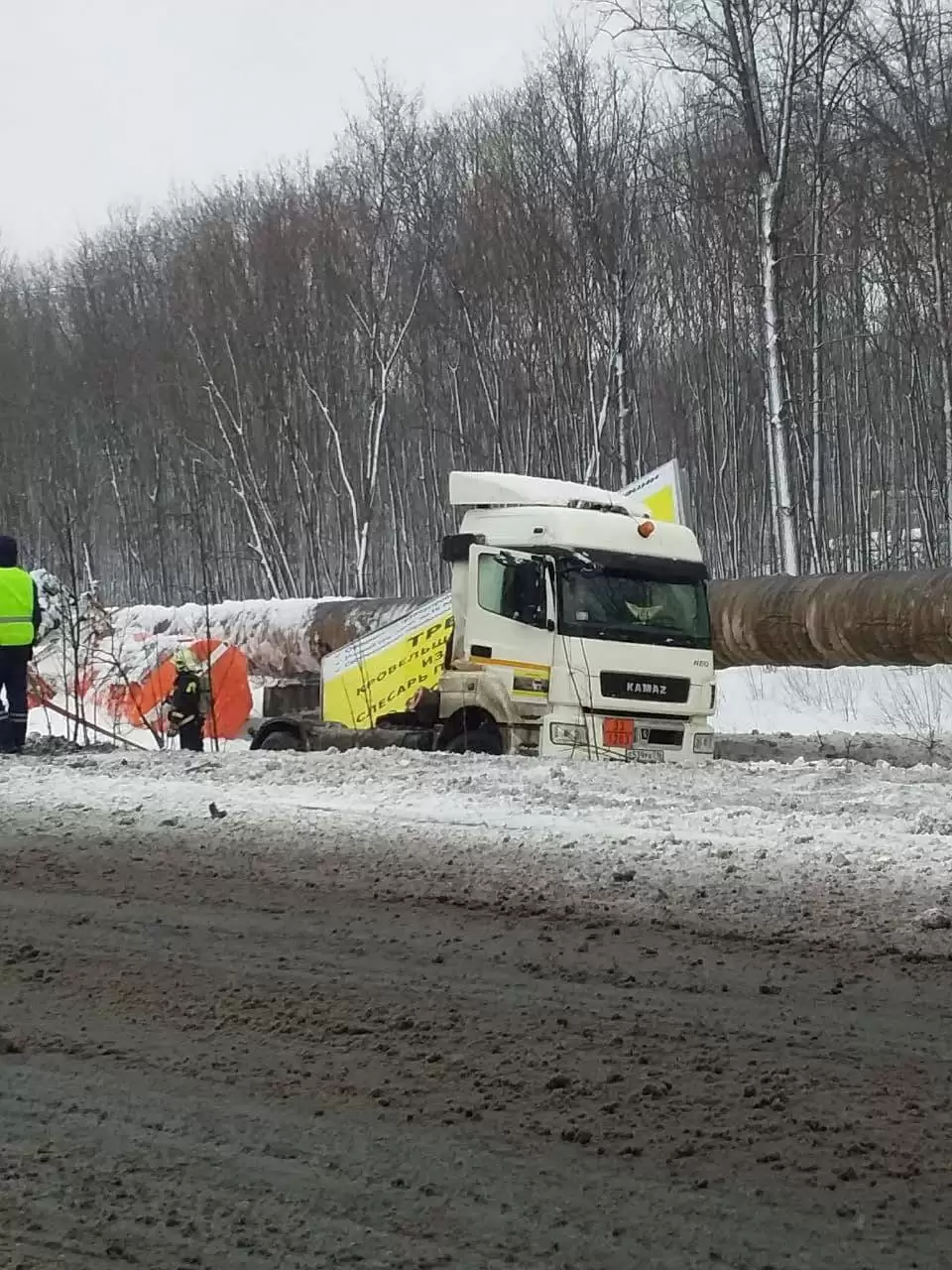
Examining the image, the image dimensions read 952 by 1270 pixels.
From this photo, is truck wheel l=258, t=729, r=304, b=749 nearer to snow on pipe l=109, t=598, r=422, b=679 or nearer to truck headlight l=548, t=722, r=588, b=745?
truck headlight l=548, t=722, r=588, b=745

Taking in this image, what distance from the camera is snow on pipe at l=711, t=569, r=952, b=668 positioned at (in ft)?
62.5

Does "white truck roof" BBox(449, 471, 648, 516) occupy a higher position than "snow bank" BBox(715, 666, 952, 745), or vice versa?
"white truck roof" BBox(449, 471, 648, 516)

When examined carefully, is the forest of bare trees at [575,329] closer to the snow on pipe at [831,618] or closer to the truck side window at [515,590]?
the snow on pipe at [831,618]

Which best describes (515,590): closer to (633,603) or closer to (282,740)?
(633,603)

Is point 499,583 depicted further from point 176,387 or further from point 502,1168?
point 176,387

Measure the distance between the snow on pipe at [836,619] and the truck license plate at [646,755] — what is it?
655 centimetres

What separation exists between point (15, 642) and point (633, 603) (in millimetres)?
6106

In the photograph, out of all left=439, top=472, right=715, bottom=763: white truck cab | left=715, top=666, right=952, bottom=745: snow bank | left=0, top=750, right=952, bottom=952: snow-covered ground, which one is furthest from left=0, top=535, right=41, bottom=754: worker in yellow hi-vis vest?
left=715, top=666, right=952, bottom=745: snow bank

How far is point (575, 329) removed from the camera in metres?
33.6

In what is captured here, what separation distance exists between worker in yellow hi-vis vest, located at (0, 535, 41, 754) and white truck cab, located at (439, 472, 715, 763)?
4.16 meters

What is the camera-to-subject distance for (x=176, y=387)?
1694 inches

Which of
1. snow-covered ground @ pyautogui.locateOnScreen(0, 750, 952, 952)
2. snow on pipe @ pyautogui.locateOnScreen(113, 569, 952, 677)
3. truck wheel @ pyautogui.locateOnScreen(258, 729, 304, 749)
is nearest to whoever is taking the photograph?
snow-covered ground @ pyautogui.locateOnScreen(0, 750, 952, 952)

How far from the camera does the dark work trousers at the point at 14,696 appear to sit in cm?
1416

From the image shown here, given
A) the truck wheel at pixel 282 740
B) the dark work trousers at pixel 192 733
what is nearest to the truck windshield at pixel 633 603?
the truck wheel at pixel 282 740
